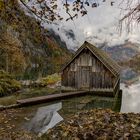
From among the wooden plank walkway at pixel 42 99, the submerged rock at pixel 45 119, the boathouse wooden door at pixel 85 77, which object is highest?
the boathouse wooden door at pixel 85 77

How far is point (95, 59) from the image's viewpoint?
2944cm

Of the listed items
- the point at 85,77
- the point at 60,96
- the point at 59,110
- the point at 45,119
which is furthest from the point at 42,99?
the point at 85,77

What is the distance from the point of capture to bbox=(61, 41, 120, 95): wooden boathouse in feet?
94.7

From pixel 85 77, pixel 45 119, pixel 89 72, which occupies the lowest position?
pixel 45 119

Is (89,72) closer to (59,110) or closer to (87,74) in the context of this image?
(87,74)

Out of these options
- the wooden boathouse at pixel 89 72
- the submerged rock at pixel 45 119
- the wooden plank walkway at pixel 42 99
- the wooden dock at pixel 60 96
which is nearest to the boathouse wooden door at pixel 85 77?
the wooden boathouse at pixel 89 72

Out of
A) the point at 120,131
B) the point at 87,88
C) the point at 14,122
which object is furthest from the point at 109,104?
the point at 120,131

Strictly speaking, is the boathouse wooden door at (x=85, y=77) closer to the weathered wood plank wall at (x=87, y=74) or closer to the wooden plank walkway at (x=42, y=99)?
the weathered wood plank wall at (x=87, y=74)

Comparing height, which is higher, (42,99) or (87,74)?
(87,74)

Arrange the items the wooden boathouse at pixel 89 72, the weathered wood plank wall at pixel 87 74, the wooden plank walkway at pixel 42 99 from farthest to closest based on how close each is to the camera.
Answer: the weathered wood plank wall at pixel 87 74 → the wooden boathouse at pixel 89 72 → the wooden plank walkway at pixel 42 99

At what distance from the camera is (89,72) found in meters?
29.8

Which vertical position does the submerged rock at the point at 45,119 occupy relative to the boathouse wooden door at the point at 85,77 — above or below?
below

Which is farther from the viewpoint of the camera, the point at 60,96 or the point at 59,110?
the point at 60,96

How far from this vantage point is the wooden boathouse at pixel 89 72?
28872 millimetres
